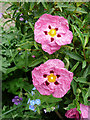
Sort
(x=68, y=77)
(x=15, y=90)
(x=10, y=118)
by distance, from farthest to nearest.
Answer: (x=15, y=90), (x=10, y=118), (x=68, y=77)

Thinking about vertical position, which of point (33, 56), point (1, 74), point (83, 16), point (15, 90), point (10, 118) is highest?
point (83, 16)

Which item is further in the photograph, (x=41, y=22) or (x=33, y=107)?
(x=33, y=107)

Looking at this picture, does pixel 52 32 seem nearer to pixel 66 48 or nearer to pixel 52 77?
pixel 66 48

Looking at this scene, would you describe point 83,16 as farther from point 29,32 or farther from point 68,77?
point 68,77

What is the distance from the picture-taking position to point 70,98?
1.18 metres

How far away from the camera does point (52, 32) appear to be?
35.9 inches

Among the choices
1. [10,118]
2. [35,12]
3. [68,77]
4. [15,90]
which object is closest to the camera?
[68,77]

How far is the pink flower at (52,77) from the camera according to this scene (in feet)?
2.72

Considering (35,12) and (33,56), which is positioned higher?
(35,12)

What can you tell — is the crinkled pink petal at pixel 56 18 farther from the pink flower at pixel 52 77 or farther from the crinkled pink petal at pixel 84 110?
the crinkled pink petal at pixel 84 110

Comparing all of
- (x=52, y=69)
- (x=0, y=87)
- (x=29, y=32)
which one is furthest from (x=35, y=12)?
(x=0, y=87)

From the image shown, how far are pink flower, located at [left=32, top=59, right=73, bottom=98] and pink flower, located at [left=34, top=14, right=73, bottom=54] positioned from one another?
0.28ft

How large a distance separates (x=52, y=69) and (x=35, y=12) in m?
0.47

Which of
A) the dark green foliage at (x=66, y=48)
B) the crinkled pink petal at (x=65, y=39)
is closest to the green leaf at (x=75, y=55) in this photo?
the dark green foliage at (x=66, y=48)
